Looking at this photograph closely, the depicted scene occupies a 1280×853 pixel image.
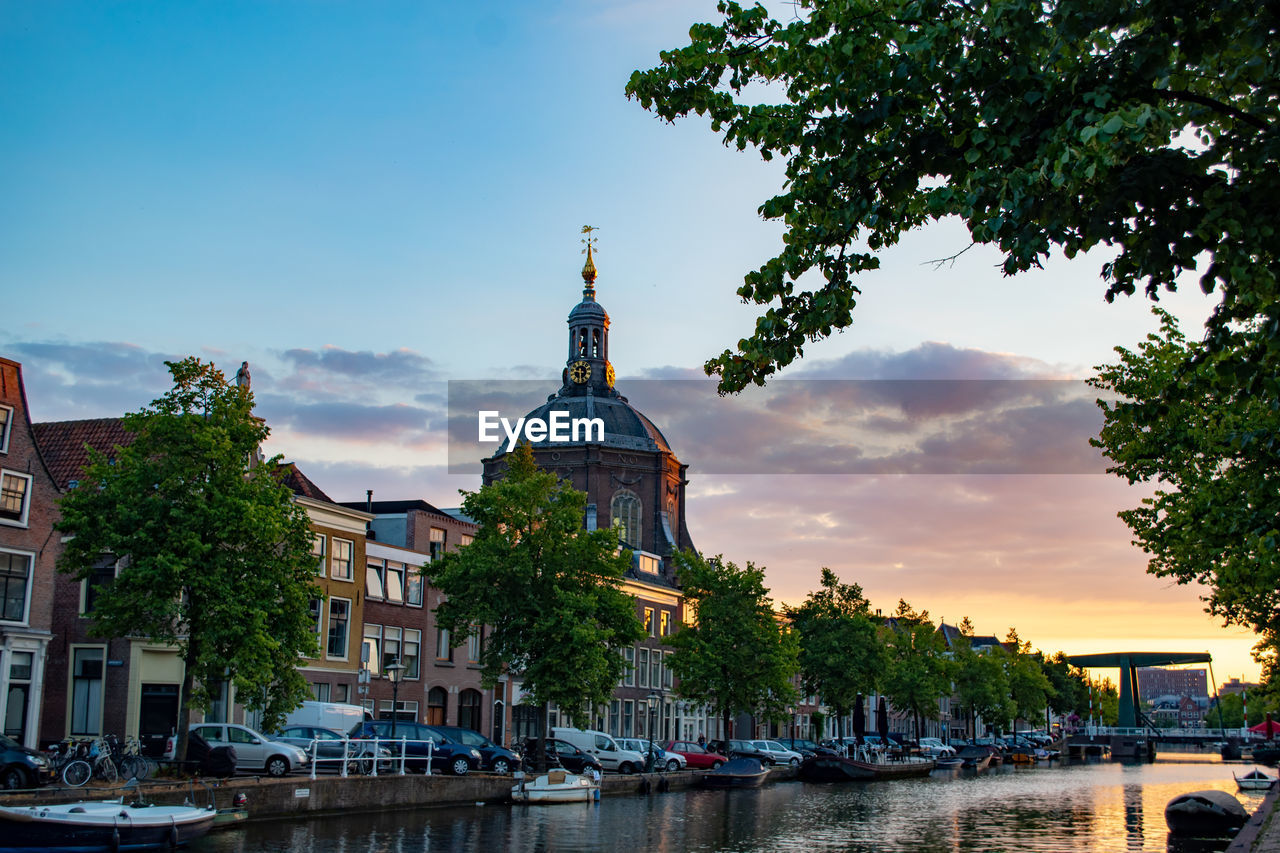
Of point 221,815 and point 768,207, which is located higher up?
point 768,207

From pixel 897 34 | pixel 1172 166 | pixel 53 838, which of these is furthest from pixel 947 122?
pixel 53 838

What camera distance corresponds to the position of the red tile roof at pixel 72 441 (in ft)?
154

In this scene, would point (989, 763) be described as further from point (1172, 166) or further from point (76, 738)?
point (1172, 166)

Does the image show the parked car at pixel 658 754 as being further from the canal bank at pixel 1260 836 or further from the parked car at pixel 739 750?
the canal bank at pixel 1260 836

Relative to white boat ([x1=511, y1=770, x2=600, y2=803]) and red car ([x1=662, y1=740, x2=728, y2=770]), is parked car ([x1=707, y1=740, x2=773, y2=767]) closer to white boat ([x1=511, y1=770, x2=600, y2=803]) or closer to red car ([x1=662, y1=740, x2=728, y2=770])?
red car ([x1=662, y1=740, x2=728, y2=770])

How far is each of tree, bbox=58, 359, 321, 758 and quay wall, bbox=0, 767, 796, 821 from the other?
3106 mm

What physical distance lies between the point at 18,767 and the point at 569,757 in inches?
1019

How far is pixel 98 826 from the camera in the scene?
2438 centimetres

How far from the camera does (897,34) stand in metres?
12.2

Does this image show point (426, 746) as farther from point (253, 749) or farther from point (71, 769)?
point (71, 769)

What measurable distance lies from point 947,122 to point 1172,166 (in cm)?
218

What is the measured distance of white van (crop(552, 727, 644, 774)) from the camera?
184 ft

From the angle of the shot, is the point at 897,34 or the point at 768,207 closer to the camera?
the point at 897,34

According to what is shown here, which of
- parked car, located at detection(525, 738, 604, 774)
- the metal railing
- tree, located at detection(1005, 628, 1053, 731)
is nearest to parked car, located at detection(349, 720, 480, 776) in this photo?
the metal railing
